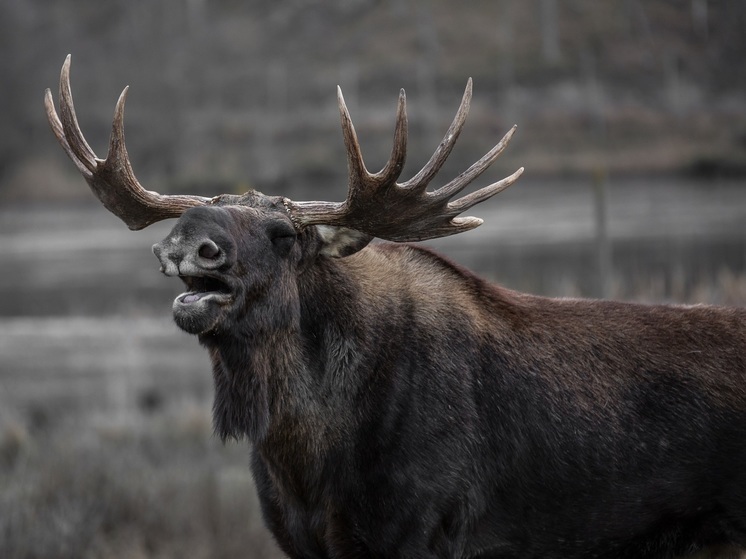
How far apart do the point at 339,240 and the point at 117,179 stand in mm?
1033

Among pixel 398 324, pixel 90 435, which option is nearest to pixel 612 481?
pixel 398 324

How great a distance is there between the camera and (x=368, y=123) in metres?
24.4

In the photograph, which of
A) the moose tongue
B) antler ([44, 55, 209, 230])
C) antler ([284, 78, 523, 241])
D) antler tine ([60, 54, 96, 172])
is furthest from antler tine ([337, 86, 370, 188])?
antler tine ([60, 54, 96, 172])

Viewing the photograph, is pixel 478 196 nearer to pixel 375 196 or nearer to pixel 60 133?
pixel 375 196

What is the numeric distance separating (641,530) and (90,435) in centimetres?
699

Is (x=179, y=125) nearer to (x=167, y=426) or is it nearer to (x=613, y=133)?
(x=613, y=133)

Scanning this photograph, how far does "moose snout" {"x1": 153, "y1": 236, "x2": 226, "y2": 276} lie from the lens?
13.8 ft

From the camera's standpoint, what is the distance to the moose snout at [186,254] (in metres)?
4.21

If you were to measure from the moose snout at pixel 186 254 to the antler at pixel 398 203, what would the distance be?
0.58 meters

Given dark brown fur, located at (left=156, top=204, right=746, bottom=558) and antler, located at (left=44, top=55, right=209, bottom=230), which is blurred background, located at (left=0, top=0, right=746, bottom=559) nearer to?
antler, located at (left=44, top=55, right=209, bottom=230)

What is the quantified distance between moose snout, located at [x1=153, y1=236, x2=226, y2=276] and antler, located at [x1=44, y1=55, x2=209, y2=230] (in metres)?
0.67

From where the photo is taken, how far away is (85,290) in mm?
21188

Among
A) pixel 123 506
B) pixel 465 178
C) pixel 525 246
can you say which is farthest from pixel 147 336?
pixel 465 178

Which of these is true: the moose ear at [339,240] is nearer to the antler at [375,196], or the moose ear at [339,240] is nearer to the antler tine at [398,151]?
the antler at [375,196]
